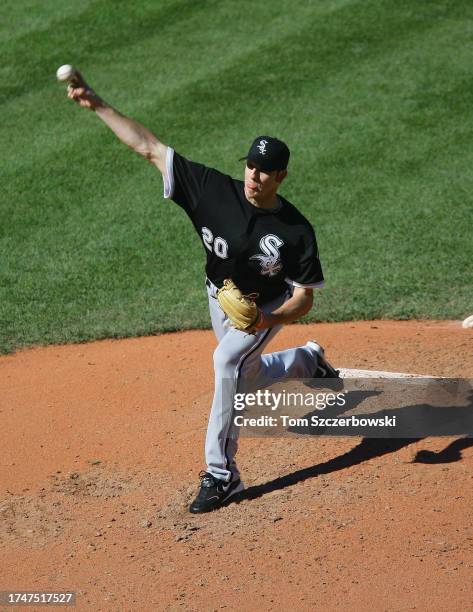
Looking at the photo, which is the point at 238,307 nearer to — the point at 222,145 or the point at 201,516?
the point at 201,516

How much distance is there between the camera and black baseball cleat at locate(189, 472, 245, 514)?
16.5 ft

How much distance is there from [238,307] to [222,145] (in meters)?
5.69

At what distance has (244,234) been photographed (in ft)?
16.3

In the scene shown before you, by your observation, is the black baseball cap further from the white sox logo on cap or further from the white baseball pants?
the white baseball pants

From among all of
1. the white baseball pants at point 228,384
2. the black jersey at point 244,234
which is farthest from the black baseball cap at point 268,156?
the white baseball pants at point 228,384

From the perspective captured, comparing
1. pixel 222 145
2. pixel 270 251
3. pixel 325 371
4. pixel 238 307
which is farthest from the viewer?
pixel 222 145

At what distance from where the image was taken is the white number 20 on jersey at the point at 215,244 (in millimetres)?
Answer: 5004

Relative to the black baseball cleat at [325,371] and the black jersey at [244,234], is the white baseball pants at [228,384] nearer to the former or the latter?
A: the black jersey at [244,234]

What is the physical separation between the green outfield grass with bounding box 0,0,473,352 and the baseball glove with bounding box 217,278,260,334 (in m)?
2.76

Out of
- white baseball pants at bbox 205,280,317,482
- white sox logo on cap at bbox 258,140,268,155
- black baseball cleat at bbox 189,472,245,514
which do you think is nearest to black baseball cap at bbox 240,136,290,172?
white sox logo on cap at bbox 258,140,268,155

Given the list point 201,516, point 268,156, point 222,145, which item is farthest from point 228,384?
point 222,145

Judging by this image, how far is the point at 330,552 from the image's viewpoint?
4539 millimetres

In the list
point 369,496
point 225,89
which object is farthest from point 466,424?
point 225,89

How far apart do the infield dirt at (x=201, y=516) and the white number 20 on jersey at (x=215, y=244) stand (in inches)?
49.4
